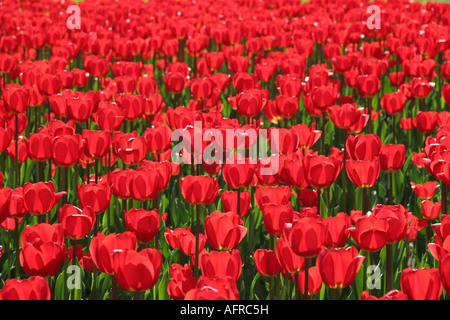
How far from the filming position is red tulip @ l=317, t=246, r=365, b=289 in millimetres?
2227

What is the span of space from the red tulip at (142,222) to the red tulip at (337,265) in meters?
0.74

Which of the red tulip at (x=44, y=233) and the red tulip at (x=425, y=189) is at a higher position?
the red tulip at (x=44, y=233)

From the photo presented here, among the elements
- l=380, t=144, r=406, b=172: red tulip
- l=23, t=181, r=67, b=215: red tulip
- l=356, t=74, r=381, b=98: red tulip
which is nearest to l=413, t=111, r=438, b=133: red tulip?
l=356, t=74, r=381, b=98: red tulip

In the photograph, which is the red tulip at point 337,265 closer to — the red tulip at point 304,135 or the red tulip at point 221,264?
the red tulip at point 221,264

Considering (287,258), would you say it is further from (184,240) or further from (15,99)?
(15,99)

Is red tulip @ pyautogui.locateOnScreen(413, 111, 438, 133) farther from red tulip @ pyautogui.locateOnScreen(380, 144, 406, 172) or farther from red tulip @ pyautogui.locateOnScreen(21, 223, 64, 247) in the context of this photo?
red tulip @ pyautogui.locateOnScreen(21, 223, 64, 247)

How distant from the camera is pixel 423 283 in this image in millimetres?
2049

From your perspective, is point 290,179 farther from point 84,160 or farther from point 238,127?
point 84,160

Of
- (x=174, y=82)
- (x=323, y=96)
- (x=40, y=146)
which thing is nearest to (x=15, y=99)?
Answer: (x=40, y=146)

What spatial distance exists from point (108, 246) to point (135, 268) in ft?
0.68

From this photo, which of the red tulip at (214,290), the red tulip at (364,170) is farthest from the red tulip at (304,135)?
the red tulip at (214,290)

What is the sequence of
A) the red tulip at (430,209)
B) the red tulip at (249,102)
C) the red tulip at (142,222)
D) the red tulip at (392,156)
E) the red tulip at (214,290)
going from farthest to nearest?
the red tulip at (249,102) → the red tulip at (392,156) → the red tulip at (430,209) → the red tulip at (142,222) → the red tulip at (214,290)

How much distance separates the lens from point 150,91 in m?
5.49

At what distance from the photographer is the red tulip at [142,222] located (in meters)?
2.68
